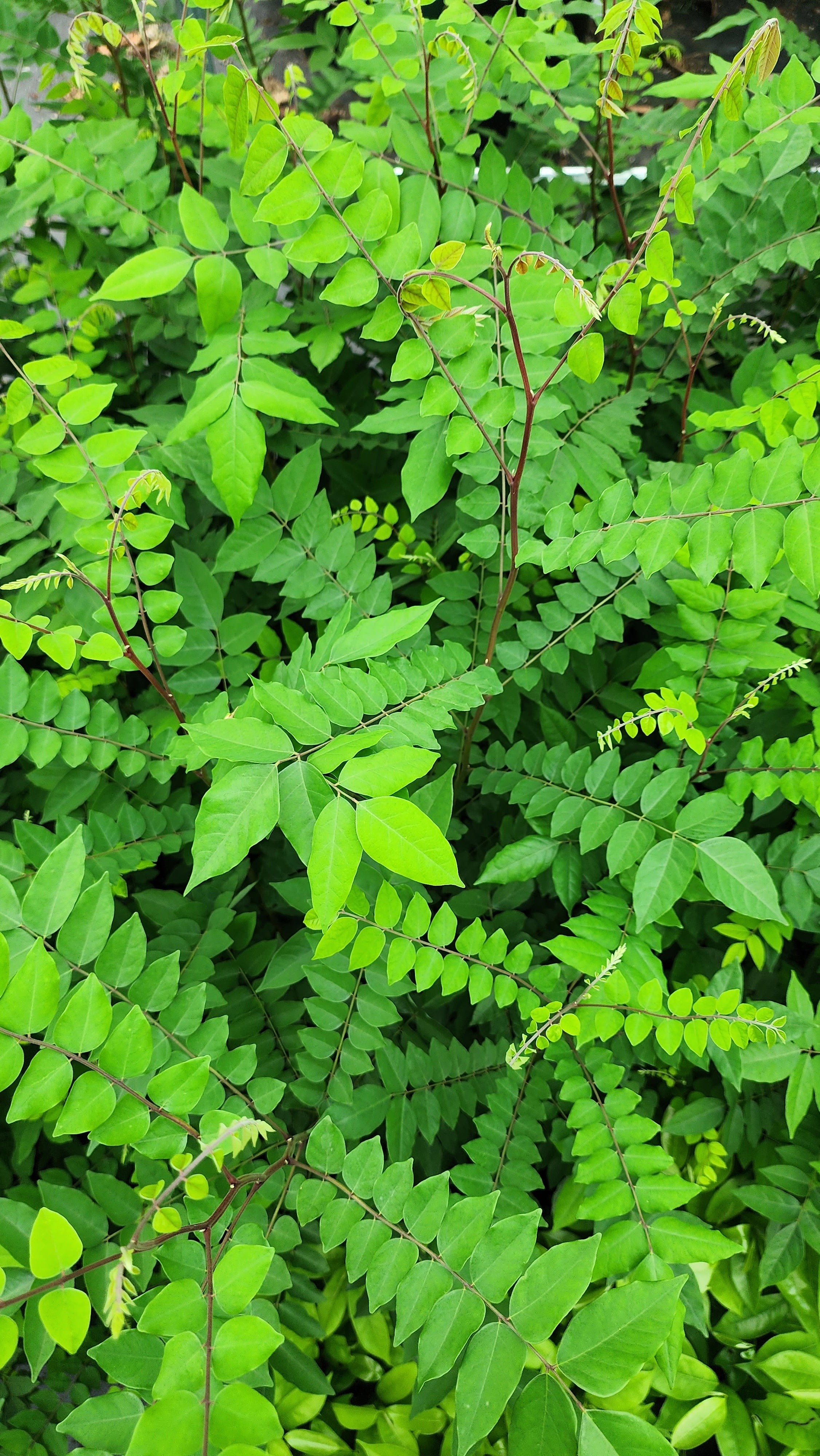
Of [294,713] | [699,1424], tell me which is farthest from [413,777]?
[699,1424]

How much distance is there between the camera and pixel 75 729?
103 cm

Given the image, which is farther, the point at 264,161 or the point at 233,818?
the point at 264,161

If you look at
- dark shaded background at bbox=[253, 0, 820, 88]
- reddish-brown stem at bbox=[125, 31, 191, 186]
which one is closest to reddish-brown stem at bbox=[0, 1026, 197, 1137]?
reddish-brown stem at bbox=[125, 31, 191, 186]

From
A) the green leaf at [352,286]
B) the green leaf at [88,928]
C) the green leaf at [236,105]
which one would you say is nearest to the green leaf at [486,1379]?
the green leaf at [88,928]

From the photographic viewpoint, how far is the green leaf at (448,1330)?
2.10 feet

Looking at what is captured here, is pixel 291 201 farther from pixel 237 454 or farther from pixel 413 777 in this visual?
pixel 413 777

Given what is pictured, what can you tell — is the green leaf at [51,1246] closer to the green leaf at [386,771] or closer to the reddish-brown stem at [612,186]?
the green leaf at [386,771]

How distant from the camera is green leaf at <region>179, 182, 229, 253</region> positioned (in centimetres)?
98

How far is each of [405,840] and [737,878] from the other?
1.34 feet

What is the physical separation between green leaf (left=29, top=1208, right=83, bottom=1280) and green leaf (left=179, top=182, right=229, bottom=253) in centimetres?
99

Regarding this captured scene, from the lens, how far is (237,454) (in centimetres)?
97

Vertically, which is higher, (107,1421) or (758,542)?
(758,542)

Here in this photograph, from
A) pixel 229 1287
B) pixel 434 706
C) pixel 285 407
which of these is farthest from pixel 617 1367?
pixel 285 407

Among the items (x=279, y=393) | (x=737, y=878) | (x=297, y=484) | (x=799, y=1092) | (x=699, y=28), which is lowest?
(x=799, y=1092)
